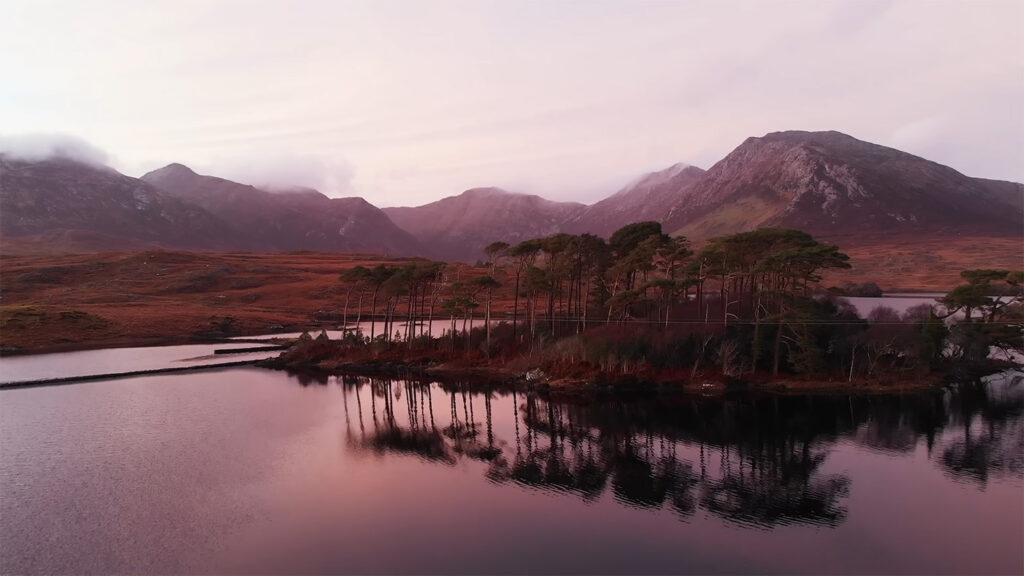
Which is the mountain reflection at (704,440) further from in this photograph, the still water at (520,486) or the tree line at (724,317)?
the tree line at (724,317)

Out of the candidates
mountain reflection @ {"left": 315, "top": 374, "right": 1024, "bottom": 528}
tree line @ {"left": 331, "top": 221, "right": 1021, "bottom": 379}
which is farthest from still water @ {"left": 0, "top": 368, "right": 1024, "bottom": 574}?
tree line @ {"left": 331, "top": 221, "right": 1021, "bottom": 379}

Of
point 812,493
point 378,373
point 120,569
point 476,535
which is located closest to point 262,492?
point 120,569

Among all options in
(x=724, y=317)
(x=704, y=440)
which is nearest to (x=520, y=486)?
(x=704, y=440)

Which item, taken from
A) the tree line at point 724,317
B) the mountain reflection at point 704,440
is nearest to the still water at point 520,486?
the mountain reflection at point 704,440

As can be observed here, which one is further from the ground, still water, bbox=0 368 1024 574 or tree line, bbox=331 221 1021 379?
tree line, bbox=331 221 1021 379

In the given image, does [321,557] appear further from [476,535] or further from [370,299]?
[370,299]

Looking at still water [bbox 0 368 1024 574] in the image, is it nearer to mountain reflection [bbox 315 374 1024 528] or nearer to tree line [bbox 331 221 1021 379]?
mountain reflection [bbox 315 374 1024 528]
